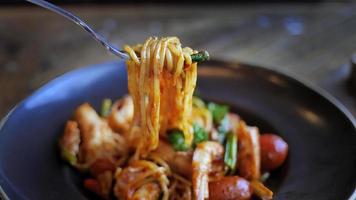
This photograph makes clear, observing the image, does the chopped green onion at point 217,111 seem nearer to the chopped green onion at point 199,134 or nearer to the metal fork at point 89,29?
the chopped green onion at point 199,134

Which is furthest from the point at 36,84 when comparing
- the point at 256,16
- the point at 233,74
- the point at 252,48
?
the point at 256,16

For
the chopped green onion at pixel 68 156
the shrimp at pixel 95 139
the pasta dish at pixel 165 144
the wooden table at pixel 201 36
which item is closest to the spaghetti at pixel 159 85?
the pasta dish at pixel 165 144

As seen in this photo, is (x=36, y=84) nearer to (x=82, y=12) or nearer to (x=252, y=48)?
(x=82, y=12)

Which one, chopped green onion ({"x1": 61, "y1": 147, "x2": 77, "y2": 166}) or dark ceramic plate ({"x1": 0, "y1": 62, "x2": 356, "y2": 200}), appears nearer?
dark ceramic plate ({"x1": 0, "y1": 62, "x2": 356, "y2": 200})

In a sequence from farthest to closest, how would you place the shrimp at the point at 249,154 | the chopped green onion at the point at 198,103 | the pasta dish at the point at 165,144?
the chopped green onion at the point at 198,103, the shrimp at the point at 249,154, the pasta dish at the point at 165,144

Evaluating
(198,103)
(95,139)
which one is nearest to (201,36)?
(198,103)

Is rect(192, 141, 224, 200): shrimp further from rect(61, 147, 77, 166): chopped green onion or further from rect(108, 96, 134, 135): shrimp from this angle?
rect(61, 147, 77, 166): chopped green onion

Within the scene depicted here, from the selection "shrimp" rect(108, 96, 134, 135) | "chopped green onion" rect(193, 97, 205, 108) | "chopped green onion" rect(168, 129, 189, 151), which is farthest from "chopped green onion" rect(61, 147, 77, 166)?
"chopped green onion" rect(193, 97, 205, 108)
